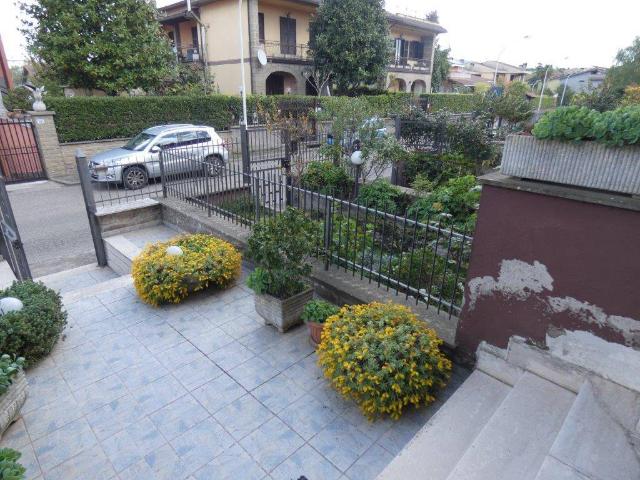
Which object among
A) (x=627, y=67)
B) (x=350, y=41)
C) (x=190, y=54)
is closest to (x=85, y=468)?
(x=350, y=41)

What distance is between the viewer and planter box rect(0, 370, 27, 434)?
2.94 m

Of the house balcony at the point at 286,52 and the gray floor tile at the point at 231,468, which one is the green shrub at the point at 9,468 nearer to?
the gray floor tile at the point at 231,468

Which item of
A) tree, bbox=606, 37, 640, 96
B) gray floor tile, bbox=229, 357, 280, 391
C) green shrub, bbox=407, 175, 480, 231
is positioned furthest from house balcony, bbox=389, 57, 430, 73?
gray floor tile, bbox=229, 357, 280, 391

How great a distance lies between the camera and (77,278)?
6641mm

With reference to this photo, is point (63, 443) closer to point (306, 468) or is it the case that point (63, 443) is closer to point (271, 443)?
point (271, 443)

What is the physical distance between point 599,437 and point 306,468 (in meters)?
1.83

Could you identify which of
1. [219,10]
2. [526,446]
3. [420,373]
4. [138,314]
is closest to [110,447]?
[138,314]

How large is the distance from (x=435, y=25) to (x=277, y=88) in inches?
571

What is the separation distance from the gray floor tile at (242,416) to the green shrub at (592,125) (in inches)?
113

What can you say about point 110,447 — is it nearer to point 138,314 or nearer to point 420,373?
point 138,314

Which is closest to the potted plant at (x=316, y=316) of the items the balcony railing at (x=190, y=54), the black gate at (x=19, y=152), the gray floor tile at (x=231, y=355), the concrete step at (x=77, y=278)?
the gray floor tile at (x=231, y=355)

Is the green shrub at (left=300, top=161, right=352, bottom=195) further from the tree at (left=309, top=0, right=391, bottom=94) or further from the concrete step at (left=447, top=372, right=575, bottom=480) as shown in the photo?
the tree at (left=309, top=0, right=391, bottom=94)

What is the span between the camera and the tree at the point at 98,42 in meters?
14.1

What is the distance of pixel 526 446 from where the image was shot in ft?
7.86
